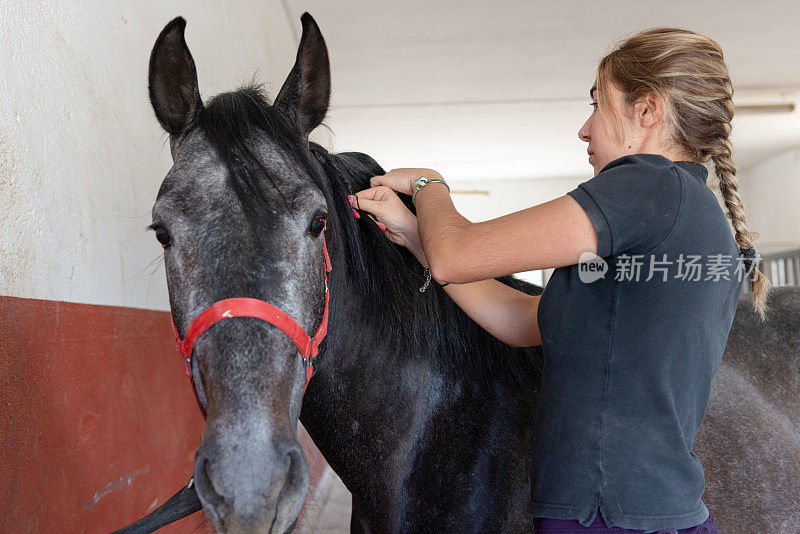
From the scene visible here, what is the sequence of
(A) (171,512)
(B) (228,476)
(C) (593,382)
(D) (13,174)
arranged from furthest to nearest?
(D) (13,174) → (A) (171,512) → (C) (593,382) → (B) (228,476)


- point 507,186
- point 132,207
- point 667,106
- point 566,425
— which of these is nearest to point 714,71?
point 667,106

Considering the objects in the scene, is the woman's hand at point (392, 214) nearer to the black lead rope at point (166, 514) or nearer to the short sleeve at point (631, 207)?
the short sleeve at point (631, 207)

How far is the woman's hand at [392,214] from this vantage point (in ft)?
4.63

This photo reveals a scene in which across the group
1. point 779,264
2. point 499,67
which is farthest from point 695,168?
point 779,264

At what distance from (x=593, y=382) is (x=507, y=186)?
46.3 ft

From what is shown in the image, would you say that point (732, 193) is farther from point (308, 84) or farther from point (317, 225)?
point (308, 84)

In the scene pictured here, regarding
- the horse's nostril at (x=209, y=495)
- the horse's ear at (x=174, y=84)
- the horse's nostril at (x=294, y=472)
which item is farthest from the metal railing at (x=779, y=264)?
the horse's nostril at (x=209, y=495)

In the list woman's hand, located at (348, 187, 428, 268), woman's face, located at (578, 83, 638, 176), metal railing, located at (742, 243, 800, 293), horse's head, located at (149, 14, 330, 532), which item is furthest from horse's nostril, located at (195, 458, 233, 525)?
metal railing, located at (742, 243, 800, 293)

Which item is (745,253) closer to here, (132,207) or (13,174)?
(13,174)

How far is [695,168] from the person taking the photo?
1.13 m

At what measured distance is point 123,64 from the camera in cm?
226

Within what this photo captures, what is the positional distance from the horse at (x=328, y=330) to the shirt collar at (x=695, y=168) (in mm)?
646

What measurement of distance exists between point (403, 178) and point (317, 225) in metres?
0.29

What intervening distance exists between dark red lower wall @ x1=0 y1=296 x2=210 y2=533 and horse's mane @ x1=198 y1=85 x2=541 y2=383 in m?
0.63
